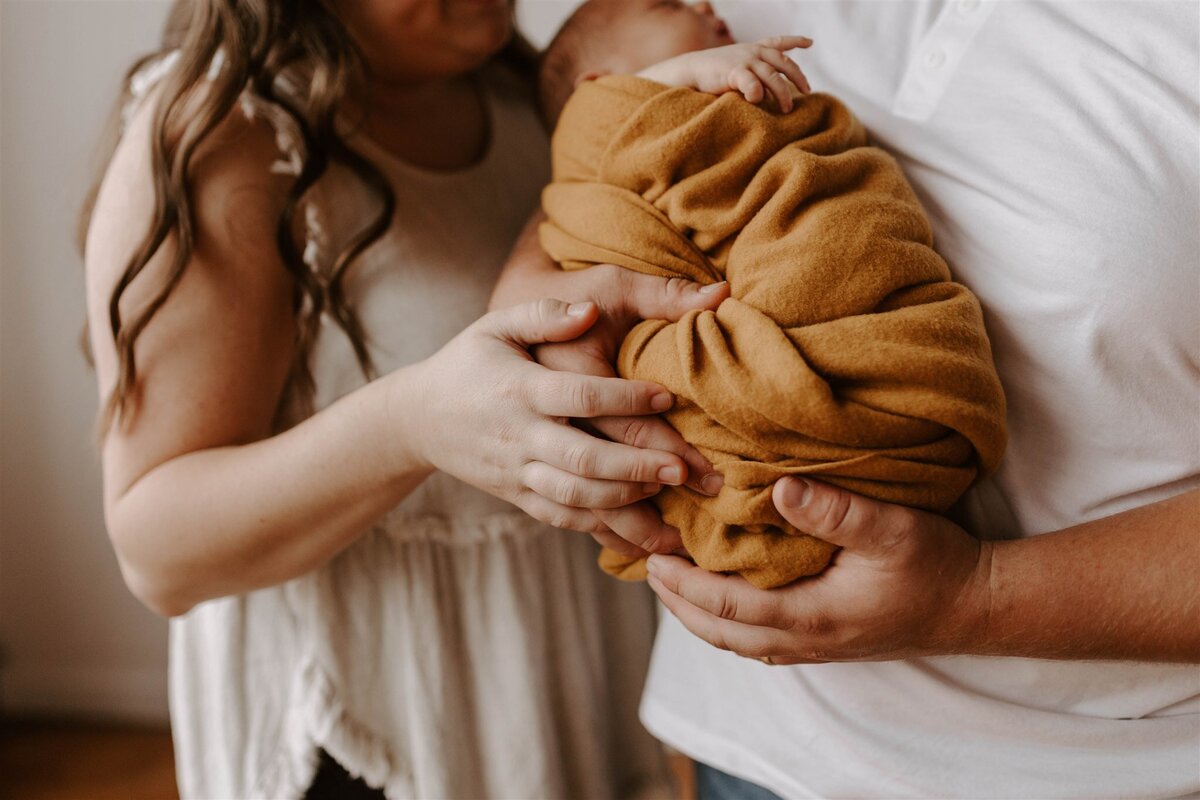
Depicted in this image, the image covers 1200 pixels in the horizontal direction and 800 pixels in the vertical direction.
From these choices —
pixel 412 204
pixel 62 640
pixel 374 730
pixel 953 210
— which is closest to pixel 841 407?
pixel 953 210

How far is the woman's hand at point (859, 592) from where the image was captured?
653 millimetres

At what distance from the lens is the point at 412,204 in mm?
1028

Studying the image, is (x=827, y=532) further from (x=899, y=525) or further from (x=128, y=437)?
(x=128, y=437)

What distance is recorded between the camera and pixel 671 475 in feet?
2.27

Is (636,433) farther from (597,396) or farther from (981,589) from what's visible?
(981,589)

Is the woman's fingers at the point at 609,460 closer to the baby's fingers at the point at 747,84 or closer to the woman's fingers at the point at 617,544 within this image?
the woman's fingers at the point at 617,544

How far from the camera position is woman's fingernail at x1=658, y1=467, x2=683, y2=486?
691 mm

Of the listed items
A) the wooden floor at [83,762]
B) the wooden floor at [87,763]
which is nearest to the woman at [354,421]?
the wooden floor at [87,763]

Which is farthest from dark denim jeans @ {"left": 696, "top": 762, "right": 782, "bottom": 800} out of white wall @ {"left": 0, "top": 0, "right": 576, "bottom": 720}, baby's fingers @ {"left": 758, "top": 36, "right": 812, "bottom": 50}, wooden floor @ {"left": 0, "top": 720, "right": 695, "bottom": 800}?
white wall @ {"left": 0, "top": 0, "right": 576, "bottom": 720}

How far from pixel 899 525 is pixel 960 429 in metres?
0.08

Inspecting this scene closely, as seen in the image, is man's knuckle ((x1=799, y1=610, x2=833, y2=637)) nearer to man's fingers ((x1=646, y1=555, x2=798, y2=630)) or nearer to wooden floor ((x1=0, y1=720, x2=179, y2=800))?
man's fingers ((x1=646, y1=555, x2=798, y2=630))

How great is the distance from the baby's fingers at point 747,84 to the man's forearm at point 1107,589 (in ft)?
1.37

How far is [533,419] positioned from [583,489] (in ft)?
0.23

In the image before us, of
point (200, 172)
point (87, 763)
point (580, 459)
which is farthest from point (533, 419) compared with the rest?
point (87, 763)
